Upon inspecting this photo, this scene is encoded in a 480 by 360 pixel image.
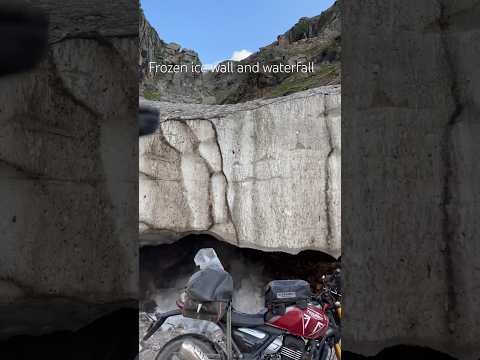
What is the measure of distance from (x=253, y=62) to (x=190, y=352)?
14959 mm

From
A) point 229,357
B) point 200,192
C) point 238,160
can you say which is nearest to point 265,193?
point 238,160

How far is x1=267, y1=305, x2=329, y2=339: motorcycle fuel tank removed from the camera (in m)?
2.14

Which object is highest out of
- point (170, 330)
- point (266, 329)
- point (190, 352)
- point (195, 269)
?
point (195, 269)

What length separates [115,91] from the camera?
0.96 metres

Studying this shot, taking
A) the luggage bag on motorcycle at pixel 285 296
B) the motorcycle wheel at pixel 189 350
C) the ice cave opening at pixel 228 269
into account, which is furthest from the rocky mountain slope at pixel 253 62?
the motorcycle wheel at pixel 189 350

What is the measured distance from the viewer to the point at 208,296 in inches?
89.7

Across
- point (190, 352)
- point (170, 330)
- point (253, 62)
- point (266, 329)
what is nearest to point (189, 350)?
point (190, 352)

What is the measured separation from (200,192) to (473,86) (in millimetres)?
2270

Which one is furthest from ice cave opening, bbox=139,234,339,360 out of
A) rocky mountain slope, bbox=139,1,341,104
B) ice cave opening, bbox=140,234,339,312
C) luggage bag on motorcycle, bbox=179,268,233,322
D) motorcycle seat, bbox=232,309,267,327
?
rocky mountain slope, bbox=139,1,341,104

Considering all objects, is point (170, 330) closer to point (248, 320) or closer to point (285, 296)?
point (248, 320)

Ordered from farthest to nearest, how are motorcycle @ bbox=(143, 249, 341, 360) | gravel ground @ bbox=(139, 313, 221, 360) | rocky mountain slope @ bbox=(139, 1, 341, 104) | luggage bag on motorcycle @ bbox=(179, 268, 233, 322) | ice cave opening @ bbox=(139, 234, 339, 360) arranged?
rocky mountain slope @ bbox=(139, 1, 341, 104)
ice cave opening @ bbox=(139, 234, 339, 360)
gravel ground @ bbox=(139, 313, 221, 360)
luggage bag on motorcycle @ bbox=(179, 268, 233, 322)
motorcycle @ bbox=(143, 249, 341, 360)

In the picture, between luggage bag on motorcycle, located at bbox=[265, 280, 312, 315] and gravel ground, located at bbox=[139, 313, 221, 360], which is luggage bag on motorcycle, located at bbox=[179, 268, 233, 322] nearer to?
luggage bag on motorcycle, located at bbox=[265, 280, 312, 315]

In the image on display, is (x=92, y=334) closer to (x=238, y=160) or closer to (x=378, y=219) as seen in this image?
(x=378, y=219)

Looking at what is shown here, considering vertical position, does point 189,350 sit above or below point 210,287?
below
